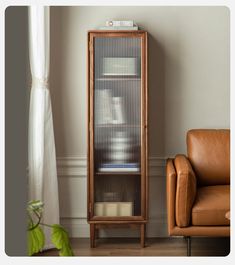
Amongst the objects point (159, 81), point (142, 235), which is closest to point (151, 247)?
point (142, 235)

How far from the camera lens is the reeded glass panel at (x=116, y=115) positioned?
347 centimetres

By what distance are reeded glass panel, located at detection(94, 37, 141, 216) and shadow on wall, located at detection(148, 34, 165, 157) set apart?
1.10ft

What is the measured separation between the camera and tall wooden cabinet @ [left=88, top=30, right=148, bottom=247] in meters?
3.46

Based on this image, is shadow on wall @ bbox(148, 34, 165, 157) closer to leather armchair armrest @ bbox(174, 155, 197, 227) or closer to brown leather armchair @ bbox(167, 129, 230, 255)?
brown leather armchair @ bbox(167, 129, 230, 255)

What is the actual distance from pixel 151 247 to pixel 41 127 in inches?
46.3

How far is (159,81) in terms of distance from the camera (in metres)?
3.80

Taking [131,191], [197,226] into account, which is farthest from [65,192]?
[197,226]

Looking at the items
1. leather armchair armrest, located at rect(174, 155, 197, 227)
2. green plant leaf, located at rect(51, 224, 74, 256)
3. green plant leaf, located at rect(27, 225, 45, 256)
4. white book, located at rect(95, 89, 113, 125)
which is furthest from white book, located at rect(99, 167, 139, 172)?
green plant leaf, located at rect(51, 224, 74, 256)

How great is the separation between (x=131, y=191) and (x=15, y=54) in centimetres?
298

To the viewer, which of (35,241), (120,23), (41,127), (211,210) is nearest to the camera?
(35,241)

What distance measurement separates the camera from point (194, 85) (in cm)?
382

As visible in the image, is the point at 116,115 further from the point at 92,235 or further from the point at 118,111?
the point at 92,235

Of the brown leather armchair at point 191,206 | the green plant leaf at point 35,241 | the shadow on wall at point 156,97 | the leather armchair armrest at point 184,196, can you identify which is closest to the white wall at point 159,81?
the shadow on wall at point 156,97
